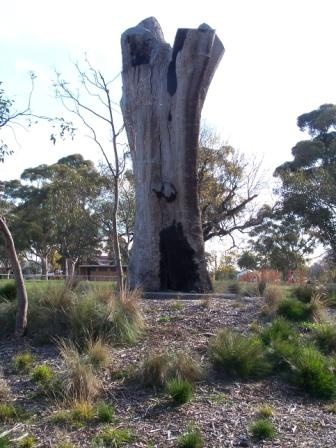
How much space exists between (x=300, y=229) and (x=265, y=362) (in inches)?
1113

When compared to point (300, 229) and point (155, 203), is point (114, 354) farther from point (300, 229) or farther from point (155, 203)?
point (300, 229)

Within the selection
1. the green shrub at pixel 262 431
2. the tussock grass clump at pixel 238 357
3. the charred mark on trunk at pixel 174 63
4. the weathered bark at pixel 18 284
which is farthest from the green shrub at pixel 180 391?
the charred mark on trunk at pixel 174 63

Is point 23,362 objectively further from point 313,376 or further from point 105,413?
point 313,376

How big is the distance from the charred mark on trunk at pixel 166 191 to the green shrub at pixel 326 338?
5078 mm

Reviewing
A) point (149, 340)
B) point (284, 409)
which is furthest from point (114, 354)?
point (284, 409)

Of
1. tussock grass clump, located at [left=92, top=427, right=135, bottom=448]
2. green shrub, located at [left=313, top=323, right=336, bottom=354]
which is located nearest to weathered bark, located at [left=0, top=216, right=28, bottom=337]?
tussock grass clump, located at [left=92, top=427, right=135, bottom=448]

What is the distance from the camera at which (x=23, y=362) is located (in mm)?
8320

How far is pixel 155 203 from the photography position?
1485 centimetres

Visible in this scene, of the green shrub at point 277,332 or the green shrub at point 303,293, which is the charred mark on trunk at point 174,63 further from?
the green shrub at point 277,332

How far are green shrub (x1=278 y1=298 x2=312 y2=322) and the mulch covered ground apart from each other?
2014mm

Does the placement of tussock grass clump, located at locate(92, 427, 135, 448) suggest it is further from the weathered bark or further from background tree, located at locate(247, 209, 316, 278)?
background tree, located at locate(247, 209, 316, 278)

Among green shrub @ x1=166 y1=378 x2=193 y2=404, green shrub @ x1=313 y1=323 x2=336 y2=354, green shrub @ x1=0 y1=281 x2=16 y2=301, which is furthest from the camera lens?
green shrub @ x1=0 y1=281 x2=16 y2=301

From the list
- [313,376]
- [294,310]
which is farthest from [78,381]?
[294,310]

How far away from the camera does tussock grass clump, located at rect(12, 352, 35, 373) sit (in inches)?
324
